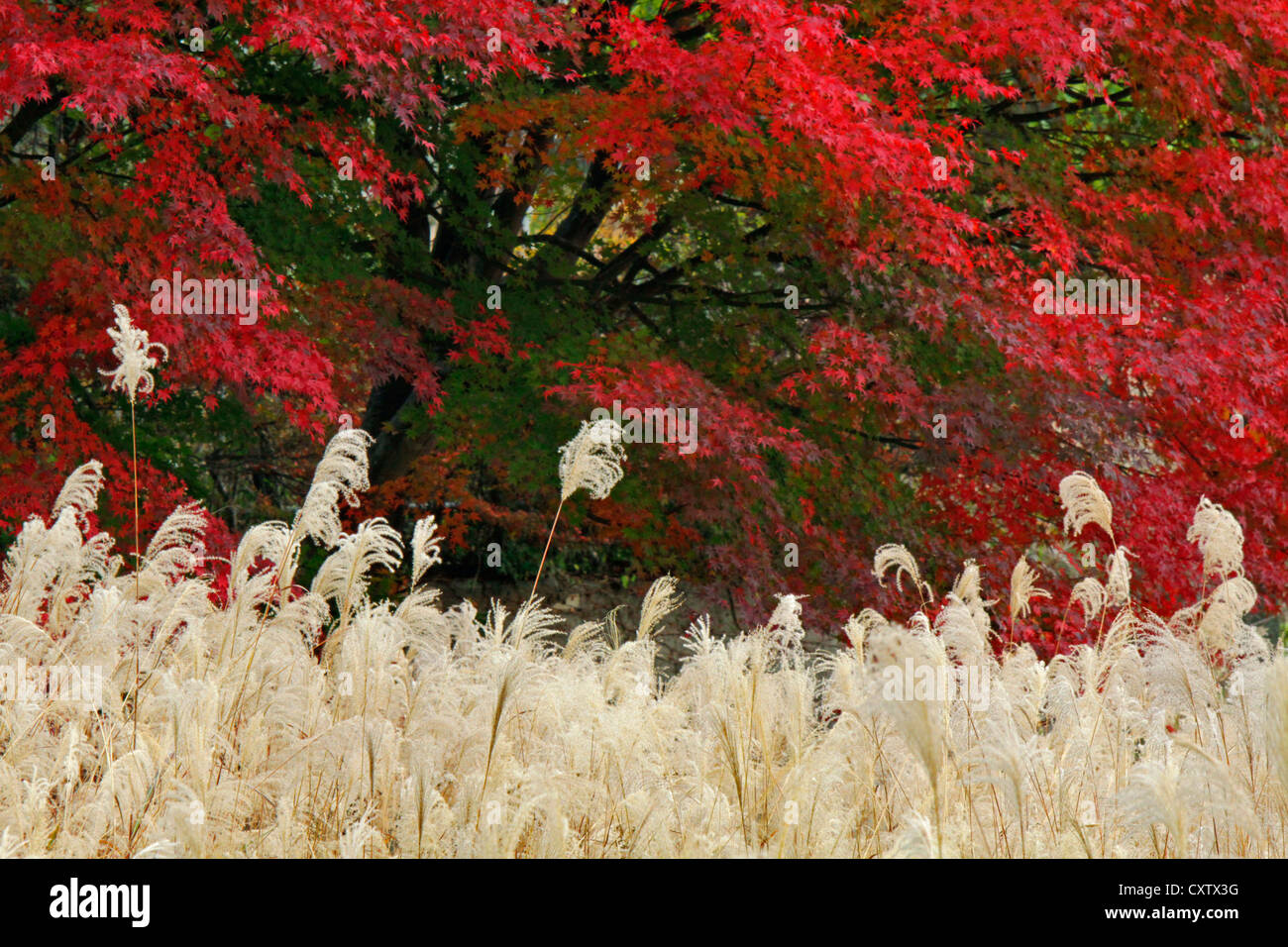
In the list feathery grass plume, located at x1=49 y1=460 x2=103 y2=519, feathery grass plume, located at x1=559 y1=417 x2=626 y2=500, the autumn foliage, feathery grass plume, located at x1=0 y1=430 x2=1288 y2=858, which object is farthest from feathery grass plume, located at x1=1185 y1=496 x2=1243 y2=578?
feathery grass plume, located at x1=49 y1=460 x2=103 y2=519

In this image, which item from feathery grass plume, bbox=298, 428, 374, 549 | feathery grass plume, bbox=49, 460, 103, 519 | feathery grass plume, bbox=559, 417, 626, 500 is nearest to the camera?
feathery grass plume, bbox=298, 428, 374, 549

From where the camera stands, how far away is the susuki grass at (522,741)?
264 centimetres

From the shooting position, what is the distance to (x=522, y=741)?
3426 millimetres

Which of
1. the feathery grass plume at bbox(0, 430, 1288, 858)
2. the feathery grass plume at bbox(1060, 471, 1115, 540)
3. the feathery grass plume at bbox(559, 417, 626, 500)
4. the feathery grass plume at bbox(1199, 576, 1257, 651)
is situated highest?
the feathery grass plume at bbox(559, 417, 626, 500)

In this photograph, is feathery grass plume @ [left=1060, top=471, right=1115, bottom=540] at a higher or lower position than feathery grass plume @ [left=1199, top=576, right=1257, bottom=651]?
higher

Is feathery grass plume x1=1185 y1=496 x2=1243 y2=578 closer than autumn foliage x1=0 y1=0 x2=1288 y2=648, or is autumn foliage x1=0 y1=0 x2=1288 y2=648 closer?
feathery grass plume x1=1185 y1=496 x2=1243 y2=578

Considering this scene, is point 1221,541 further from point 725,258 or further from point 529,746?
point 725,258

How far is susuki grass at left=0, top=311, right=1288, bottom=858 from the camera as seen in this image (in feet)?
8.66

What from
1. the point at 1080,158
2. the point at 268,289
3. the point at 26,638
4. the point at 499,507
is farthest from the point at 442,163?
the point at 26,638

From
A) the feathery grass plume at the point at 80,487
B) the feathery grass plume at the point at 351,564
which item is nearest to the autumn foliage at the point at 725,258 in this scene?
the feathery grass plume at the point at 80,487

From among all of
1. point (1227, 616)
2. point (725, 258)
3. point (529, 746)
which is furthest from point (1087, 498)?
point (725, 258)

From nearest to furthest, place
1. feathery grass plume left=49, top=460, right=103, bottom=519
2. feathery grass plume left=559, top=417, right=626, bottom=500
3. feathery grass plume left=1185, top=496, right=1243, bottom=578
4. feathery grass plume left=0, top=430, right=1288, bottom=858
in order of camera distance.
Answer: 1. feathery grass plume left=0, top=430, right=1288, bottom=858
2. feathery grass plume left=559, top=417, right=626, bottom=500
3. feathery grass plume left=49, top=460, right=103, bottom=519
4. feathery grass plume left=1185, top=496, right=1243, bottom=578

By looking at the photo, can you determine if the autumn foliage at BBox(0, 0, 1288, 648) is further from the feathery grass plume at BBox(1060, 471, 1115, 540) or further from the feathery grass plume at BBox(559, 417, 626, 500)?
the feathery grass plume at BBox(559, 417, 626, 500)

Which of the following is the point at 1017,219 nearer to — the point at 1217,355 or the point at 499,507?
the point at 1217,355
